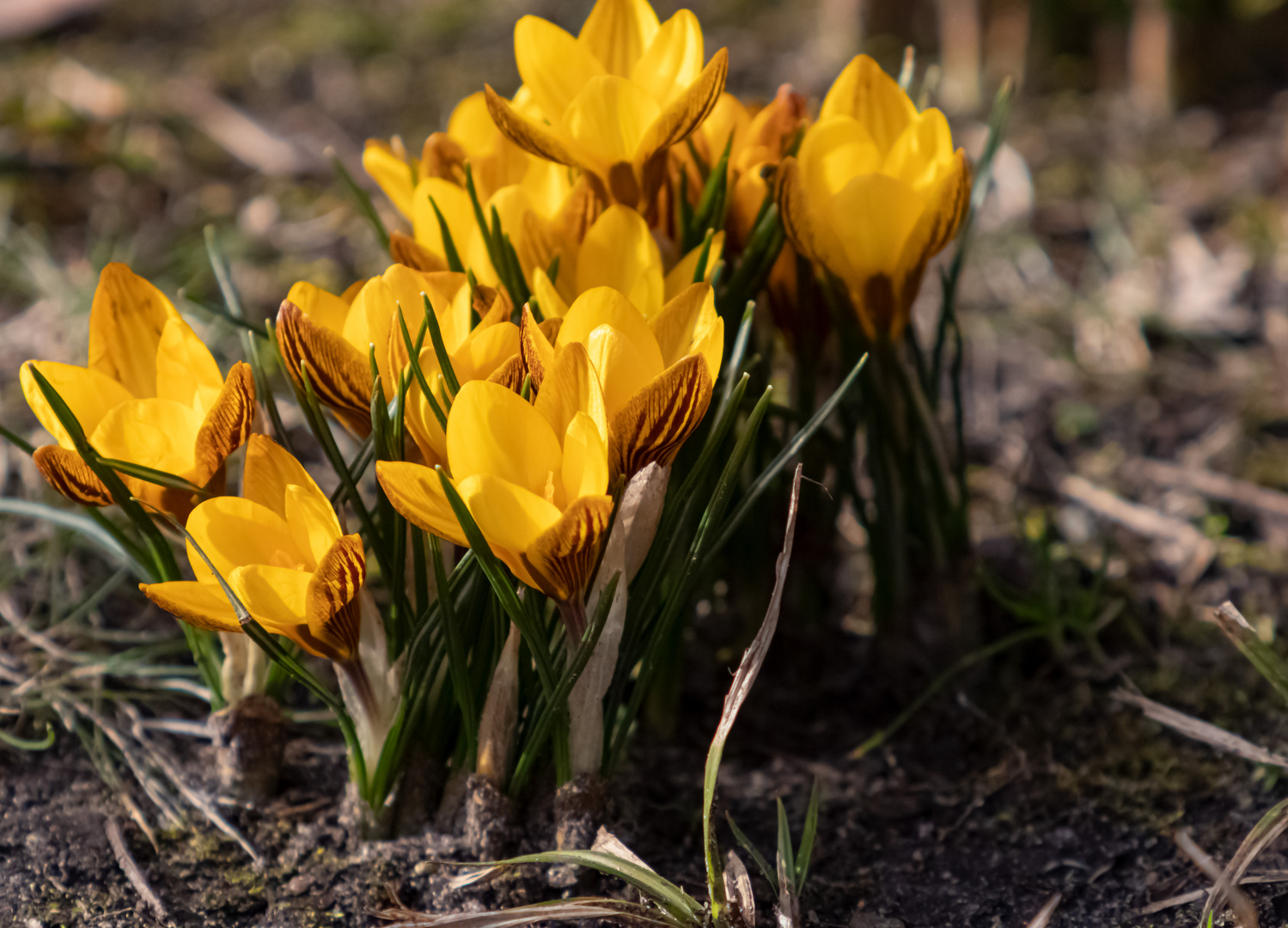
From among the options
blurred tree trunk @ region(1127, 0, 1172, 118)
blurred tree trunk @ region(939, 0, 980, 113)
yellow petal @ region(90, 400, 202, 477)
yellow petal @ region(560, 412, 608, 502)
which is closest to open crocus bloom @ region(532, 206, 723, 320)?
yellow petal @ region(560, 412, 608, 502)

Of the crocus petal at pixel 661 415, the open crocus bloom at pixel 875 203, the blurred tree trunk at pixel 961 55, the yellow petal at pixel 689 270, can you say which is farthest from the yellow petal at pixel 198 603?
the blurred tree trunk at pixel 961 55

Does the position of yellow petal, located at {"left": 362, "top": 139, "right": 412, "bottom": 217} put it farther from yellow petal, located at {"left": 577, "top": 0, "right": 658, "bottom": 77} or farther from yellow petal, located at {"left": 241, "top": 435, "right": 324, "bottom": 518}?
yellow petal, located at {"left": 241, "top": 435, "right": 324, "bottom": 518}

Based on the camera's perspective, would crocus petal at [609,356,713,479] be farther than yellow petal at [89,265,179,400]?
No

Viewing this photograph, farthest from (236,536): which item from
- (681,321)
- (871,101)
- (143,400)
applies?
(871,101)

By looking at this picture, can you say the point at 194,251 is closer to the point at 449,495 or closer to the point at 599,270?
the point at 599,270

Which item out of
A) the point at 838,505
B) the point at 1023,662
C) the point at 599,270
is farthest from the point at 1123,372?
the point at 599,270
